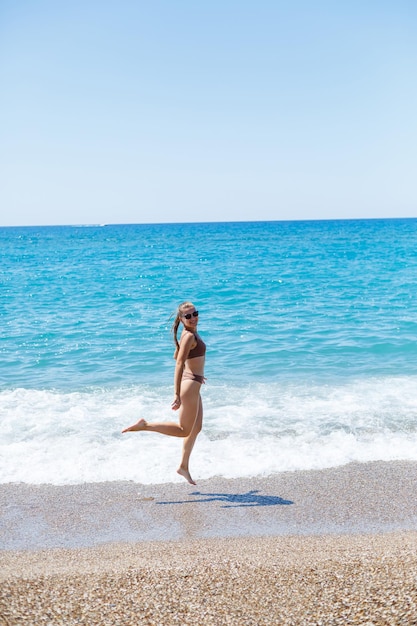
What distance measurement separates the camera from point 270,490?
6.04m

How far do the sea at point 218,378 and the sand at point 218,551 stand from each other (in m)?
0.52

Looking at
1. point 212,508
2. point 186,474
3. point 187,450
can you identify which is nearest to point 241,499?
point 212,508

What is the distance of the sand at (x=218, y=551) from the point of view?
11.3ft

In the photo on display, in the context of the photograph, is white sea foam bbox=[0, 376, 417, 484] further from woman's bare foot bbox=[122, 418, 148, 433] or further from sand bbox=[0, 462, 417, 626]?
woman's bare foot bbox=[122, 418, 148, 433]

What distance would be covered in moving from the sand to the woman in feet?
1.95

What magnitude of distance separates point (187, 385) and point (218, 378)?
4.80 meters

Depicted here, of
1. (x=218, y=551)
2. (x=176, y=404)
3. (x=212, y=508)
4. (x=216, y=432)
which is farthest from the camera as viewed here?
(x=216, y=432)

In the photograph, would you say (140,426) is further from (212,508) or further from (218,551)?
(218,551)

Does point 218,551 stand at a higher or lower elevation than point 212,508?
higher

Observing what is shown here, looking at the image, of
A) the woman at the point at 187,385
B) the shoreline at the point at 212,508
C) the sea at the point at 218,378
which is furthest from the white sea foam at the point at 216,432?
the woman at the point at 187,385

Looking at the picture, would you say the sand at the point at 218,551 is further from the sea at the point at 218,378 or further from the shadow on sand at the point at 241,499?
the sea at the point at 218,378

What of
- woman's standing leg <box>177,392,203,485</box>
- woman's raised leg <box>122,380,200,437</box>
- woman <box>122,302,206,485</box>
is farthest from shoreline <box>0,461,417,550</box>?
woman's raised leg <box>122,380,200,437</box>

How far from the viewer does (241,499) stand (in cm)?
584

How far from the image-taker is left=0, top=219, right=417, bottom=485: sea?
22.9 ft
